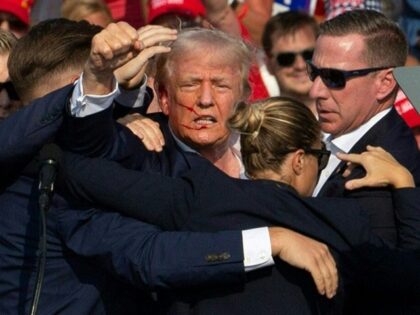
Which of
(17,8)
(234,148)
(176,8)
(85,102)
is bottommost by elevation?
(17,8)

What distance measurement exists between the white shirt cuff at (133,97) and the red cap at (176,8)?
2.39 meters

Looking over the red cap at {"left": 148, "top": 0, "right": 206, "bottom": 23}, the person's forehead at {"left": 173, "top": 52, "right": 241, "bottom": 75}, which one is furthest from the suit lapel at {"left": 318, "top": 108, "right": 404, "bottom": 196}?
the red cap at {"left": 148, "top": 0, "right": 206, "bottom": 23}

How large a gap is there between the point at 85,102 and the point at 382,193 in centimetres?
112

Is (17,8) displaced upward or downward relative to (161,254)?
downward

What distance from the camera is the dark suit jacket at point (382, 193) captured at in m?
4.73

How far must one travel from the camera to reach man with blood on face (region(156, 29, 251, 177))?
17.2 ft

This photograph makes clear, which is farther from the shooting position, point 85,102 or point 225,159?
point 225,159

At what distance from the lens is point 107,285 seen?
15.7 feet

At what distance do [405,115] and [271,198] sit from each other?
2.81 m

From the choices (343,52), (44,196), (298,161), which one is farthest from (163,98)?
(44,196)

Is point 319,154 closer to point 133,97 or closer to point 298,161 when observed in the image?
point 298,161

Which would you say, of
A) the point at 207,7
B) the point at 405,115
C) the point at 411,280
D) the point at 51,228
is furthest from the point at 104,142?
the point at 207,7

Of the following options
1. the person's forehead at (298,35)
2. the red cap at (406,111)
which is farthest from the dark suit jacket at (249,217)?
the person's forehead at (298,35)

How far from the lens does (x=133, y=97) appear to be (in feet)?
17.5
